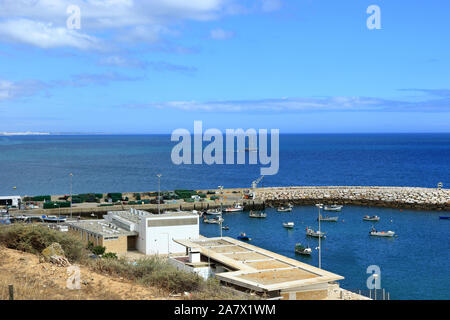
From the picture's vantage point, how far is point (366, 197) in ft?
187

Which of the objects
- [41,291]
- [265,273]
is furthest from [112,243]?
[41,291]

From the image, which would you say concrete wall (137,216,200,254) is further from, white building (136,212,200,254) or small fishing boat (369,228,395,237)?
small fishing boat (369,228,395,237)

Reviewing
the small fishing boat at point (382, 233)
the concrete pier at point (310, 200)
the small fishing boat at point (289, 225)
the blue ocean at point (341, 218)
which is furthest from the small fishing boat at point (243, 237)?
the concrete pier at point (310, 200)

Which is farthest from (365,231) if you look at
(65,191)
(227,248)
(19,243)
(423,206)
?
(65,191)

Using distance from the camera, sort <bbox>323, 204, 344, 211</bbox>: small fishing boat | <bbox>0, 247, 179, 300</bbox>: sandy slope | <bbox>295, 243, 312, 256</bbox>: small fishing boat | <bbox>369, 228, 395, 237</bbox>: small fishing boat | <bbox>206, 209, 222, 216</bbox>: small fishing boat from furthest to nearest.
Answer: <bbox>323, 204, 344, 211</bbox>: small fishing boat, <bbox>206, 209, 222, 216</bbox>: small fishing boat, <bbox>369, 228, 395, 237</bbox>: small fishing boat, <bbox>295, 243, 312, 256</bbox>: small fishing boat, <bbox>0, 247, 179, 300</bbox>: sandy slope

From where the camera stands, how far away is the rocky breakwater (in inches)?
2104

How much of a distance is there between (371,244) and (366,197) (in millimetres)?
21455

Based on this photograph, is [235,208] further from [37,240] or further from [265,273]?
[37,240]

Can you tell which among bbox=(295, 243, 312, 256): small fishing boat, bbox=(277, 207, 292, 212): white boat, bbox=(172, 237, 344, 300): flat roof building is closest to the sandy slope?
bbox=(172, 237, 344, 300): flat roof building

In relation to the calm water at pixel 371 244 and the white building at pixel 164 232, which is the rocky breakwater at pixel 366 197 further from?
the white building at pixel 164 232

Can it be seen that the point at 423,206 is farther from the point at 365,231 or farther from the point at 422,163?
the point at 422,163

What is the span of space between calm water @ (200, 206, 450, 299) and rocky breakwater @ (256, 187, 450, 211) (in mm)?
2565
